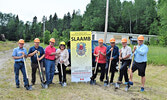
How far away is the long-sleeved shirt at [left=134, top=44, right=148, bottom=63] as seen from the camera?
5836mm

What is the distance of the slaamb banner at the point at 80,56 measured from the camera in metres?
7.39

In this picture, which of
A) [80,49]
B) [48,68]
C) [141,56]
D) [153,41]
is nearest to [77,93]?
[48,68]

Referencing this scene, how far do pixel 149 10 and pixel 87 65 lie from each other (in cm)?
4918

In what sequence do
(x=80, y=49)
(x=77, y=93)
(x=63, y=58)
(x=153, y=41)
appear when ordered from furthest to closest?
(x=153, y=41) → (x=80, y=49) → (x=63, y=58) → (x=77, y=93)

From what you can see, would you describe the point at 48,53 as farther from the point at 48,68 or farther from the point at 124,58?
the point at 124,58

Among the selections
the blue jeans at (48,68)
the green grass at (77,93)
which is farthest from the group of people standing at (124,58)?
the blue jeans at (48,68)

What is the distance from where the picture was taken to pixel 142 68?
6.00 m

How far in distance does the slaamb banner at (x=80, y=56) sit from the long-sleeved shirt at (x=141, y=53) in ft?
7.10

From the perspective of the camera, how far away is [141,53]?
5.82 m

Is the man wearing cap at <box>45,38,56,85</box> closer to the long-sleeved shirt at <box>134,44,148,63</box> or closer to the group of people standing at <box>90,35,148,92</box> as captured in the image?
the group of people standing at <box>90,35,148,92</box>

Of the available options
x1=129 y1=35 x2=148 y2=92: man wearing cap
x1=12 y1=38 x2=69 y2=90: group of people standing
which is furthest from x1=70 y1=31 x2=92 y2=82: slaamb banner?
x1=129 y1=35 x2=148 y2=92: man wearing cap

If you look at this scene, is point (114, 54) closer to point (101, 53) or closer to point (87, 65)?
point (101, 53)

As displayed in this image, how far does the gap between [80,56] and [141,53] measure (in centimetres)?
263

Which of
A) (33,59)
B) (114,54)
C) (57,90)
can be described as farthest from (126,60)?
(33,59)
